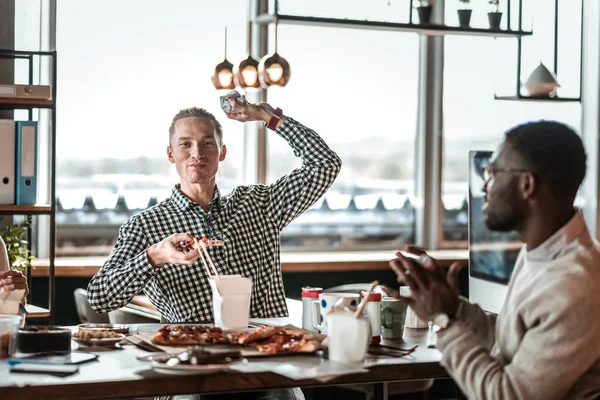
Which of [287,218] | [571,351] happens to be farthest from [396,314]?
[287,218]

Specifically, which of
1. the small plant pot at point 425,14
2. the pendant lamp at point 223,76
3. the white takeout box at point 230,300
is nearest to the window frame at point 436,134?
the small plant pot at point 425,14

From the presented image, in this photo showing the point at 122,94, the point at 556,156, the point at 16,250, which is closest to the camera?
the point at 556,156

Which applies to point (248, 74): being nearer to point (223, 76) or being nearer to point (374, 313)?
point (223, 76)

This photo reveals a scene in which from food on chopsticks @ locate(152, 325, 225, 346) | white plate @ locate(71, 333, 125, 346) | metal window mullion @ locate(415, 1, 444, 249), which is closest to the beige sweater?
food on chopsticks @ locate(152, 325, 225, 346)

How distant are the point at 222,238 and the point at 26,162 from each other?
1601 millimetres

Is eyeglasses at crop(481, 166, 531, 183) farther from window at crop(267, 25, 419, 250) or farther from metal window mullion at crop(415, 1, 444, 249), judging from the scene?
metal window mullion at crop(415, 1, 444, 249)

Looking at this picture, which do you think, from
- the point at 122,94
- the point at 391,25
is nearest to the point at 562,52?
the point at 391,25

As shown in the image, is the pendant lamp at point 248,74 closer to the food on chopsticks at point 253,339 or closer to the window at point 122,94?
the window at point 122,94

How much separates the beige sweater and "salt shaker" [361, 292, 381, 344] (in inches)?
15.1

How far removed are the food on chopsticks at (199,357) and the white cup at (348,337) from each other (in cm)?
22

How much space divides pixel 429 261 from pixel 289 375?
45cm

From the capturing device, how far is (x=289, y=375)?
1.87 metres

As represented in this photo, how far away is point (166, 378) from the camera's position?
6.10 feet

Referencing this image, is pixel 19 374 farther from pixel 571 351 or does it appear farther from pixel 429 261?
pixel 571 351
